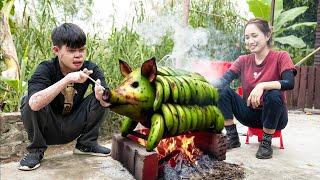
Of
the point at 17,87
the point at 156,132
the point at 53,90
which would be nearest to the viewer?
the point at 156,132

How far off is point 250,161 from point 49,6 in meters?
2.83

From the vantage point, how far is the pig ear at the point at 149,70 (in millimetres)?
2414

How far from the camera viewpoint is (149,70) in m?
2.46

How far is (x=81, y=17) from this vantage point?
17.5 feet

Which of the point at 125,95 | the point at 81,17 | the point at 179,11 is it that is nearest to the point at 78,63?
the point at 125,95

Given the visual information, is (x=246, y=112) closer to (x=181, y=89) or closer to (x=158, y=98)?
(x=181, y=89)

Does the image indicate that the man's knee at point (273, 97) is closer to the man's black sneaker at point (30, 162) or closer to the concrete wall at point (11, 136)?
the man's black sneaker at point (30, 162)

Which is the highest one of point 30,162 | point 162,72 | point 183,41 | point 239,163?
point 183,41

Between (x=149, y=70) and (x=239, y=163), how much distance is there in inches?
45.3

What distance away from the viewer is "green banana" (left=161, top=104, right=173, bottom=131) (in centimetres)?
242

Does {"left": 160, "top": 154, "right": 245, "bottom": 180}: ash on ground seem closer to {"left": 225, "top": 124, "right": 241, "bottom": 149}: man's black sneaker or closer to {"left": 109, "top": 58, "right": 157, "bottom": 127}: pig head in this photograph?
{"left": 109, "top": 58, "right": 157, "bottom": 127}: pig head

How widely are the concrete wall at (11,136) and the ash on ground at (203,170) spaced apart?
4.32ft

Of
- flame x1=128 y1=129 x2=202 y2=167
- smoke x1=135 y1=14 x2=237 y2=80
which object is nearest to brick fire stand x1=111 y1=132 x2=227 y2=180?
flame x1=128 y1=129 x2=202 y2=167

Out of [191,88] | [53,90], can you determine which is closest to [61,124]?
[53,90]
